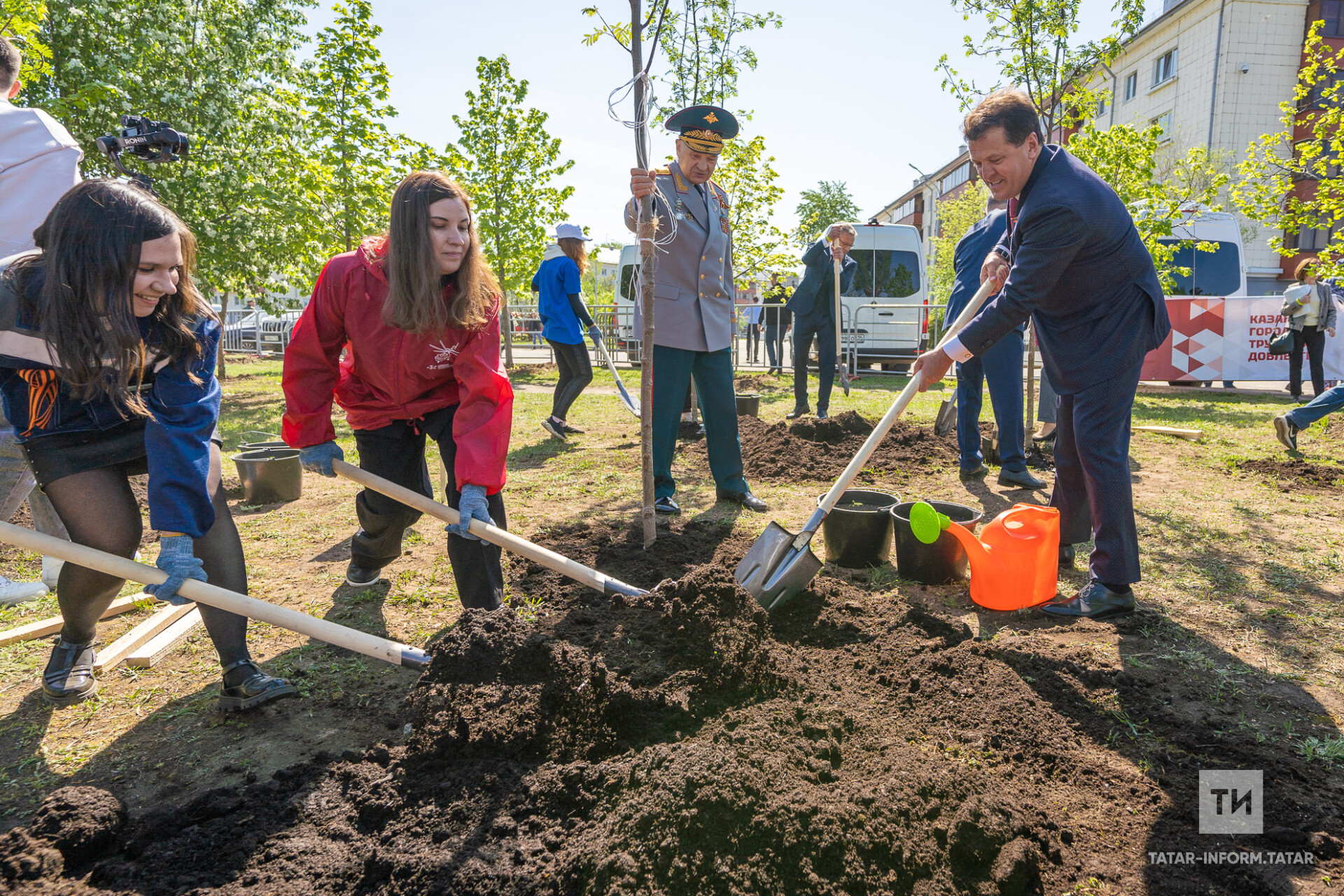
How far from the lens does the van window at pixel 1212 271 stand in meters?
12.5

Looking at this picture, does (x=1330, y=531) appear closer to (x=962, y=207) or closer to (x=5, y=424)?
(x=5, y=424)

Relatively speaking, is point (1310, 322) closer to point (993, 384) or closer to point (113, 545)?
point (993, 384)

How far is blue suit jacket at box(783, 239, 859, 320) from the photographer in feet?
26.7

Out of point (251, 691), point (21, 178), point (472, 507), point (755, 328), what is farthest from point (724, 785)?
point (755, 328)

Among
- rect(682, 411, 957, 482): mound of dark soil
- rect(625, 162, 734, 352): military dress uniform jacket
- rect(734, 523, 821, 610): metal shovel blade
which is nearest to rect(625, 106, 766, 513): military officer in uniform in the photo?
rect(625, 162, 734, 352): military dress uniform jacket

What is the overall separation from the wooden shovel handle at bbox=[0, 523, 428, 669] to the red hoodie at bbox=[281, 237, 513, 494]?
0.67m

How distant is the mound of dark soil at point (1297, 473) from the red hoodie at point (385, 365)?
533 cm

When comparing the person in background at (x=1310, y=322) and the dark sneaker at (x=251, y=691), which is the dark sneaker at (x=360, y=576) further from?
the person in background at (x=1310, y=322)

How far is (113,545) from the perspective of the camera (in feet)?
7.65

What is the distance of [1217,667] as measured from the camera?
8.48 ft

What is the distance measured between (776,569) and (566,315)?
16.1 feet

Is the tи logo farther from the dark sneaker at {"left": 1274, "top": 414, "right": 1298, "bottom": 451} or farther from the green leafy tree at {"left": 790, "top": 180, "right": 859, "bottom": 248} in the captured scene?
the green leafy tree at {"left": 790, "top": 180, "right": 859, "bottom": 248}

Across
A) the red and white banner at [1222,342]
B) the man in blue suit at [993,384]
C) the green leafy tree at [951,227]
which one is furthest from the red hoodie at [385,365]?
the green leafy tree at [951,227]

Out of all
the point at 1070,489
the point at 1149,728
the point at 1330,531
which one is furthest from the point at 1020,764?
the point at 1330,531
